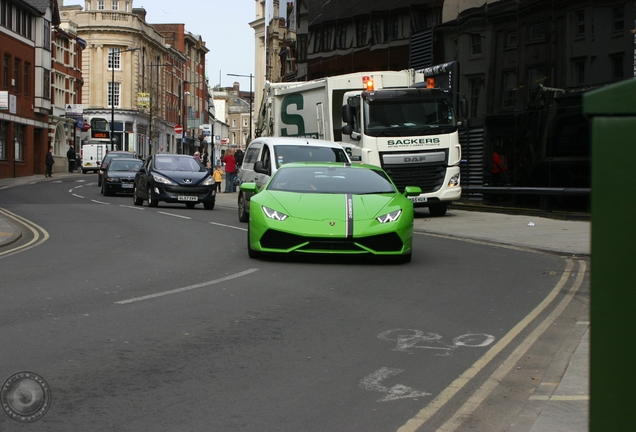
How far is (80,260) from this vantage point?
41.6 ft

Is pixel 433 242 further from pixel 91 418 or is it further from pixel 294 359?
pixel 91 418

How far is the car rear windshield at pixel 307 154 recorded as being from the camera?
20.6 meters

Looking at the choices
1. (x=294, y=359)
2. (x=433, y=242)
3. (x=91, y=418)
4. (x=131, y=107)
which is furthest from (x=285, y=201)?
(x=131, y=107)

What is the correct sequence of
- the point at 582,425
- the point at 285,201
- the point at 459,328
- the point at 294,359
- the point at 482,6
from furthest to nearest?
the point at 482,6 < the point at 285,201 < the point at 459,328 < the point at 294,359 < the point at 582,425

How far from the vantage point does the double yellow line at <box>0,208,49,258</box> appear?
14009 millimetres

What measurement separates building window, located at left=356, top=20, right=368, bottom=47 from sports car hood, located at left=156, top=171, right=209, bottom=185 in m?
12.6

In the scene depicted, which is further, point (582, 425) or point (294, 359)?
point (294, 359)

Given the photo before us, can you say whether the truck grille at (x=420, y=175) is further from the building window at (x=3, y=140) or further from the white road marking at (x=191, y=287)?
the building window at (x=3, y=140)

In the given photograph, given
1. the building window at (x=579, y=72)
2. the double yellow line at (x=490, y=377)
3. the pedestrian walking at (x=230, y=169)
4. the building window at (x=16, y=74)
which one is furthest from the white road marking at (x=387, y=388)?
the building window at (x=16, y=74)

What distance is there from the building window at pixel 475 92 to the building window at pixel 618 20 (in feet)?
22.6

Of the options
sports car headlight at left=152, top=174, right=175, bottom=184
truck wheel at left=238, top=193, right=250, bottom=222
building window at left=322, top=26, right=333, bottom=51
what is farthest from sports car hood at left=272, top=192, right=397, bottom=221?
building window at left=322, top=26, right=333, bottom=51

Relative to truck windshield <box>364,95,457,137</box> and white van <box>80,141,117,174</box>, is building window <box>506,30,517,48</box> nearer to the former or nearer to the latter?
truck windshield <box>364,95,457,137</box>

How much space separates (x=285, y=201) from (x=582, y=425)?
8.10 meters

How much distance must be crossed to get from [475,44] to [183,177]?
33.6ft
